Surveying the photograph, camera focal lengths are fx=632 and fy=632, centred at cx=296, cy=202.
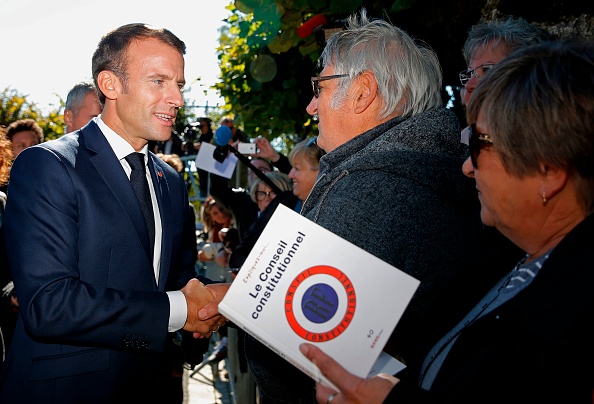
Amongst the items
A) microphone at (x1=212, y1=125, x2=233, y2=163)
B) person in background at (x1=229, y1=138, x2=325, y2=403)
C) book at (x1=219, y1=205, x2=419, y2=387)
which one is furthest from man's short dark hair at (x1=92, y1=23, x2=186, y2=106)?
microphone at (x1=212, y1=125, x2=233, y2=163)

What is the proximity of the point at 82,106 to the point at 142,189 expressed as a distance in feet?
7.04

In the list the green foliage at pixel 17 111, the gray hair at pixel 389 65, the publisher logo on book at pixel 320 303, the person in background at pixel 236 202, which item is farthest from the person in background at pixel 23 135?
the green foliage at pixel 17 111

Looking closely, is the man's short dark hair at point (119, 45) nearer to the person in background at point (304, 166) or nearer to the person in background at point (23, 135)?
the person in background at point (304, 166)

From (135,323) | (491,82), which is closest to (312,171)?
(135,323)

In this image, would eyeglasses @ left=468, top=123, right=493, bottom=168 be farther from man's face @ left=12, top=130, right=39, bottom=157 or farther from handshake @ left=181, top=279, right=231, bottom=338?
man's face @ left=12, top=130, right=39, bottom=157

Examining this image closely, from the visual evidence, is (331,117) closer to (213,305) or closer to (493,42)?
(213,305)

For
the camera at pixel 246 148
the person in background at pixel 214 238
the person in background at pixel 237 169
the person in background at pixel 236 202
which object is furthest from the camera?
the person in background at pixel 237 169

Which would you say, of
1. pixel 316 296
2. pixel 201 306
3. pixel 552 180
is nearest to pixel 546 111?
pixel 552 180

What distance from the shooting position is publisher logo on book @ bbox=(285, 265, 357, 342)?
160 centimetres

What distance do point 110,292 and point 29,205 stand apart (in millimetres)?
460

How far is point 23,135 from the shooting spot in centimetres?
696

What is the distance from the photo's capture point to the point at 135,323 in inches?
97.7

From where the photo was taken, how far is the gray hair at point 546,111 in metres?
1.56

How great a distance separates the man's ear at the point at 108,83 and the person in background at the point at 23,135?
438 cm
